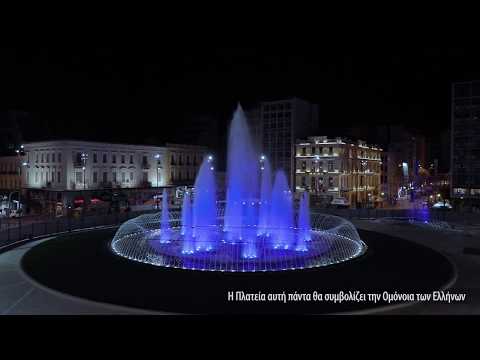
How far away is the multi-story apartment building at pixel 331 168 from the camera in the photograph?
71562 millimetres

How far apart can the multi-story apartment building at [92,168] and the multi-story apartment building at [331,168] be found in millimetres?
20639

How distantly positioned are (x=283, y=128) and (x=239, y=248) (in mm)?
55399

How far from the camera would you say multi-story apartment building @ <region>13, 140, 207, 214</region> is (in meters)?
58.6

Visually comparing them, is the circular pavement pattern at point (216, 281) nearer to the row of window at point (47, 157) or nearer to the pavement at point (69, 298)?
the pavement at point (69, 298)

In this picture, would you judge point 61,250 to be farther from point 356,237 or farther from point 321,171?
point 321,171

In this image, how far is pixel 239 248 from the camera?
25484mm

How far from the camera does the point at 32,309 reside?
15766 millimetres

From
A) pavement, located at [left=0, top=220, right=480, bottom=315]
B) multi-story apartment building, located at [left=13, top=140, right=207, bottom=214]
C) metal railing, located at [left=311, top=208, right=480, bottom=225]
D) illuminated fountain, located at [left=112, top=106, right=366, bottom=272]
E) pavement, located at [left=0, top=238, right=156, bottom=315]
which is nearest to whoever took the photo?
pavement, located at [left=0, top=238, right=156, bottom=315]

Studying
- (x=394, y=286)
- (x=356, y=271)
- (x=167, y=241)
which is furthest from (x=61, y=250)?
(x=394, y=286)

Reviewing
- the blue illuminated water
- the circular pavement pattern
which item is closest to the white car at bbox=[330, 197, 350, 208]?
the blue illuminated water

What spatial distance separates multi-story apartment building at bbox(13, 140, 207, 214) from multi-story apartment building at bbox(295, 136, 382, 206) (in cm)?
2064

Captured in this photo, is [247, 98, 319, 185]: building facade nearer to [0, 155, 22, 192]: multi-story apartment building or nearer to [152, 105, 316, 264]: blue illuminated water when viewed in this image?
[152, 105, 316, 264]: blue illuminated water

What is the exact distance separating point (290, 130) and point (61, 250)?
57387 mm

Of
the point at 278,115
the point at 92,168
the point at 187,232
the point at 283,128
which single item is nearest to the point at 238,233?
the point at 187,232
